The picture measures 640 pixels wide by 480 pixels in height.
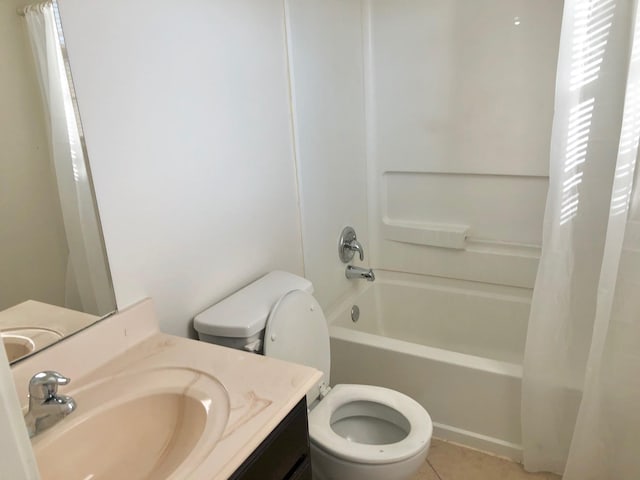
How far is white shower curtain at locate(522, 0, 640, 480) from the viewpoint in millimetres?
1447

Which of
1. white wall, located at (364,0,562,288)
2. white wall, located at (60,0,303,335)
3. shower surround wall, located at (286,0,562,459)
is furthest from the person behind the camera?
white wall, located at (364,0,562,288)

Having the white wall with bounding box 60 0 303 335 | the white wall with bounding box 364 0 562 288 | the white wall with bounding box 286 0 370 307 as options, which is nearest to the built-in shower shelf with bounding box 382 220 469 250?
the white wall with bounding box 364 0 562 288

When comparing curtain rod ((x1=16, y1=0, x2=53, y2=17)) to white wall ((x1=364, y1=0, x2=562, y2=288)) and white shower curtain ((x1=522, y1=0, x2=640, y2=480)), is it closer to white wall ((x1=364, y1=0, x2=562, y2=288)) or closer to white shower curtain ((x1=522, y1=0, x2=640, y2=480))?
white shower curtain ((x1=522, y1=0, x2=640, y2=480))

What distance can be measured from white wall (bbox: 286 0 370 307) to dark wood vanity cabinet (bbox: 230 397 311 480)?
1.00 metres

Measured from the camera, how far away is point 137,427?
107 centimetres

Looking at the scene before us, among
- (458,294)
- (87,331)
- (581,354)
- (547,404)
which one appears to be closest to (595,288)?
(581,354)

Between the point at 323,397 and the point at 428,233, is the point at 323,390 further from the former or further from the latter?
the point at 428,233

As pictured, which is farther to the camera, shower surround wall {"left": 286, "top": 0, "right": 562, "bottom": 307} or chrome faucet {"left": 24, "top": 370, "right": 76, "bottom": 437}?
shower surround wall {"left": 286, "top": 0, "right": 562, "bottom": 307}

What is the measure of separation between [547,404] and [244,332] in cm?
115

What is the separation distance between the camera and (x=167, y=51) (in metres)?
1.33

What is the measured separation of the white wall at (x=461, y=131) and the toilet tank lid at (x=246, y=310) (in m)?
1.06

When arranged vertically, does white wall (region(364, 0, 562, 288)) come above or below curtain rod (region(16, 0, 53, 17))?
below

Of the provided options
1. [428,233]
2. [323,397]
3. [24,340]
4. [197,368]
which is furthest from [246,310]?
[428,233]

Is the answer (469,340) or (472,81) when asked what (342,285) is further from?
(472,81)
